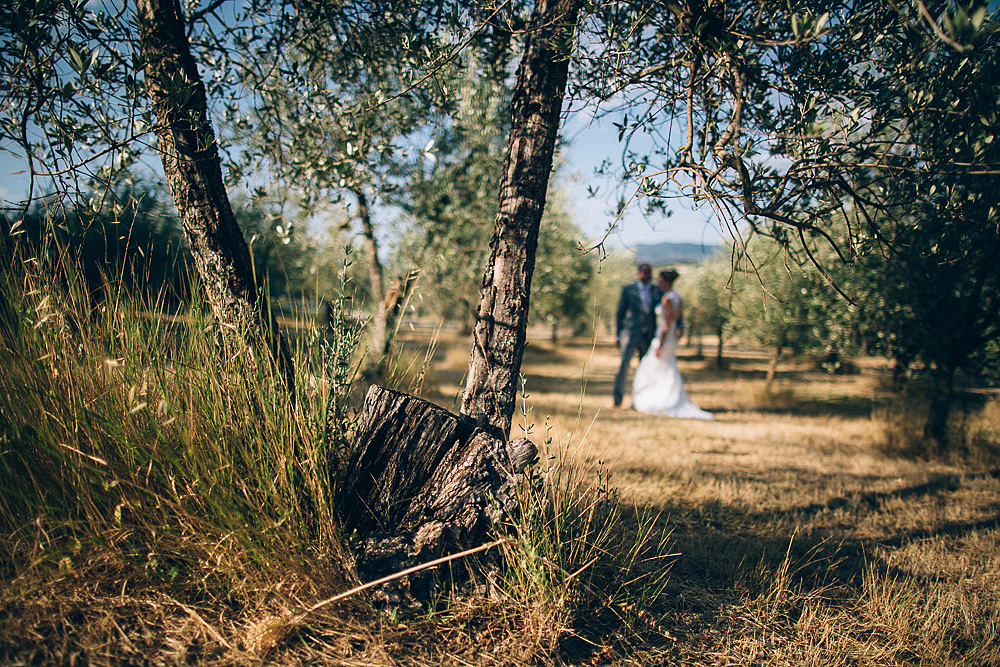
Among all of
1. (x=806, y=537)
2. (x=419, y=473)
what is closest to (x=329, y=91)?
(x=419, y=473)

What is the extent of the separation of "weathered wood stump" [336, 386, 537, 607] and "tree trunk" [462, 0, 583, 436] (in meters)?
0.44

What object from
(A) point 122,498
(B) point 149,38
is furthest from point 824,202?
(B) point 149,38

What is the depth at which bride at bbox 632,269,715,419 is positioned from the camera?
8.91 metres

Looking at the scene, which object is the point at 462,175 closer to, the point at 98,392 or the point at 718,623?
the point at 98,392

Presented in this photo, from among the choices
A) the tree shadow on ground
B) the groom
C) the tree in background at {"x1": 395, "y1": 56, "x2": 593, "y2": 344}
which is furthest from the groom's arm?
the tree shadow on ground

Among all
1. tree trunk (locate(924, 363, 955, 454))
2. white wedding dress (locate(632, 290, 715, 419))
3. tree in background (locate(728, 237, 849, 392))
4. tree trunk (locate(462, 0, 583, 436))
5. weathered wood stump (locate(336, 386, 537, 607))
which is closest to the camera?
weathered wood stump (locate(336, 386, 537, 607))

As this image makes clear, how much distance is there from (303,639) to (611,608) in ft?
4.63

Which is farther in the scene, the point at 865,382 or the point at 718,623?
the point at 865,382

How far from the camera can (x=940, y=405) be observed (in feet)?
21.0

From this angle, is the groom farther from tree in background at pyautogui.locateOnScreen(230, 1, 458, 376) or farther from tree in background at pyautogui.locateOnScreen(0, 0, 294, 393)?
tree in background at pyautogui.locateOnScreen(0, 0, 294, 393)

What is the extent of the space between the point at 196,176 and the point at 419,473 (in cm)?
214

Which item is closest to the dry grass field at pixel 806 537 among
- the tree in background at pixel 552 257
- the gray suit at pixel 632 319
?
the gray suit at pixel 632 319

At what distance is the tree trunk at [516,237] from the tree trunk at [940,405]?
275 inches

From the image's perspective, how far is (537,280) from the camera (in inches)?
486
